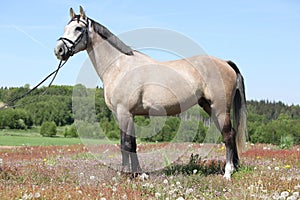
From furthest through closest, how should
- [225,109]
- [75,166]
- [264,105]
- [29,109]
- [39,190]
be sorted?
[264,105] < [29,109] < [75,166] < [225,109] < [39,190]

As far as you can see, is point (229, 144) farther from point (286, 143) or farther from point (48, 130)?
point (48, 130)

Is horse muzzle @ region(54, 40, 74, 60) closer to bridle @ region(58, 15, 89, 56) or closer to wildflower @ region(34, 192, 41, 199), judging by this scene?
bridle @ region(58, 15, 89, 56)

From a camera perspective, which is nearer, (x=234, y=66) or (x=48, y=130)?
(x=234, y=66)

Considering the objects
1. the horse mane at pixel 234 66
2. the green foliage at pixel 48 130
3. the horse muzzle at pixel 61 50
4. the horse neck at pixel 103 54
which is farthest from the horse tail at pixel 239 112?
the green foliage at pixel 48 130

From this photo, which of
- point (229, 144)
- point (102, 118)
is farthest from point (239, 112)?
point (102, 118)

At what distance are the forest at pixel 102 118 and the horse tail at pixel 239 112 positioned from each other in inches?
22.5

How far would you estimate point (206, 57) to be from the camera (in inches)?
313

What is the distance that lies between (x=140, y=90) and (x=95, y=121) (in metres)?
2.19

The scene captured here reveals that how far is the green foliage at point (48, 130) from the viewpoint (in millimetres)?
53144

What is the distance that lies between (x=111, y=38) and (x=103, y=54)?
354mm

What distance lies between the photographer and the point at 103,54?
764 centimetres

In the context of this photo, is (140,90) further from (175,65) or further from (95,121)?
(95,121)

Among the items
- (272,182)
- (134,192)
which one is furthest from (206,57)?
(134,192)

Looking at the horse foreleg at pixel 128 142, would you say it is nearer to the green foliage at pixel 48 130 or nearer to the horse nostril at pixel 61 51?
the horse nostril at pixel 61 51
